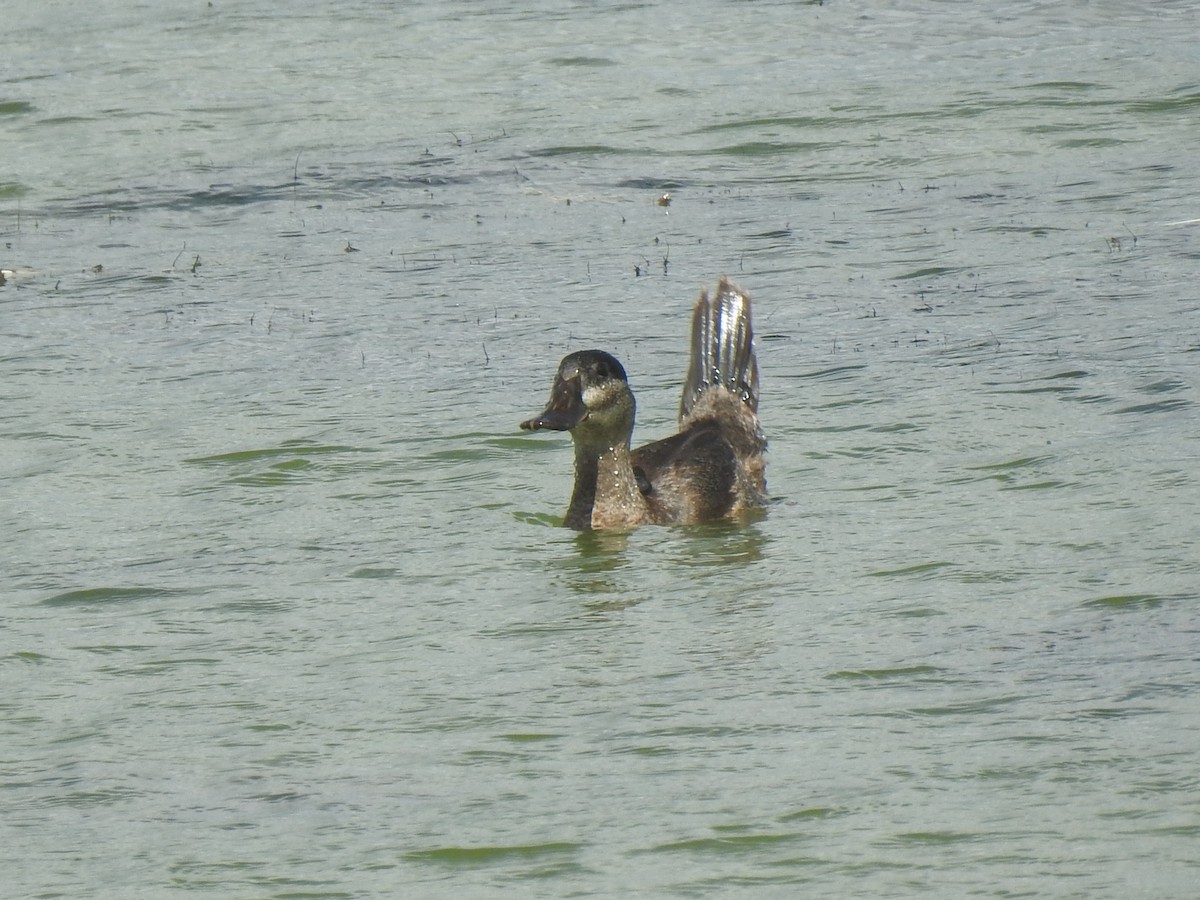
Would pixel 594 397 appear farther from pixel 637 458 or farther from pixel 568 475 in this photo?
pixel 568 475

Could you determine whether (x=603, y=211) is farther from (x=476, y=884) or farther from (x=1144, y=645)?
(x=476, y=884)

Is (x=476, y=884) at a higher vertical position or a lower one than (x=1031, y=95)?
lower

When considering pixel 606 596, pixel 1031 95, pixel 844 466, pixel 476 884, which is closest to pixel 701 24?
pixel 1031 95

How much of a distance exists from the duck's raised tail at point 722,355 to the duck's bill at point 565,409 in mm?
1294

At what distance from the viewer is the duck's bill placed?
9727 millimetres

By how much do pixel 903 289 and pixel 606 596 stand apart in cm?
479

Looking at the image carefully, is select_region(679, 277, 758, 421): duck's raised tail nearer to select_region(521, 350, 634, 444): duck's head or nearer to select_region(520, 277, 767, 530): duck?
select_region(520, 277, 767, 530): duck

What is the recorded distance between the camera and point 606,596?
884 centimetres

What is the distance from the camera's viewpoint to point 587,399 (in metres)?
9.84

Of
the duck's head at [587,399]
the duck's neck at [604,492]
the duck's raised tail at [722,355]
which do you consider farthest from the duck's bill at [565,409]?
the duck's raised tail at [722,355]

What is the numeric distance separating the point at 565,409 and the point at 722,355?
147 centimetres

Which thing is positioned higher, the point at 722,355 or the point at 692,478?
the point at 722,355

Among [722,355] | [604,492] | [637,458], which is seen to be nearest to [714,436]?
[637,458]

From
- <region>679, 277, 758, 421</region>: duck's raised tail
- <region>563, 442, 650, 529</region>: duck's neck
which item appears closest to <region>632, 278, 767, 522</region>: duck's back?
<region>679, 277, 758, 421</region>: duck's raised tail
